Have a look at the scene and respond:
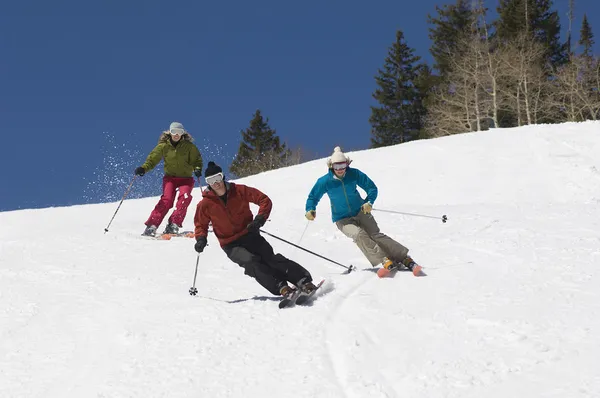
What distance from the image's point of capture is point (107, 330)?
4477mm

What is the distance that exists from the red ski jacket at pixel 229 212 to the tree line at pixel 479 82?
30.5 m

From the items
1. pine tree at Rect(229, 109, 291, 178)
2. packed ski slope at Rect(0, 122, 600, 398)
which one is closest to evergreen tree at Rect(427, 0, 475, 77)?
pine tree at Rect(229, 109, 291, 178)

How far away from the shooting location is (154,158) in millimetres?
9852

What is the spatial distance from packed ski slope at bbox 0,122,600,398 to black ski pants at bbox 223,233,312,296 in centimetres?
20

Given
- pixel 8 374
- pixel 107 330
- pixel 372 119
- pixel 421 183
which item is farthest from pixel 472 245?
pixel 372 119

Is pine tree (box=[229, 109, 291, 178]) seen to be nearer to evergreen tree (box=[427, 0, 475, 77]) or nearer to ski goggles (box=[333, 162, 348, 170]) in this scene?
evergreen tree (box=[427, 0, 475, 77])

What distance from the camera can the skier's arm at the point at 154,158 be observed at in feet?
31.9

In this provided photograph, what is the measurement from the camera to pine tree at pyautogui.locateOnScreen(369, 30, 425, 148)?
43812 millimetres

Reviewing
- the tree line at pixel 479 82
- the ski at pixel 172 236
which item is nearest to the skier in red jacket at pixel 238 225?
the ski at pixel 172 236

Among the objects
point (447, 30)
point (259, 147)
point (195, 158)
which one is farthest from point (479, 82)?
point (195, 158)

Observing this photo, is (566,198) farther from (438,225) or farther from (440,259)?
(440,259)

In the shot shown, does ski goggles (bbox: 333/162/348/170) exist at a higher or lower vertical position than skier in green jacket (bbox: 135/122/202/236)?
lower

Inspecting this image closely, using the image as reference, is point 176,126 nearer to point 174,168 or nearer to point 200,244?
point 174,168

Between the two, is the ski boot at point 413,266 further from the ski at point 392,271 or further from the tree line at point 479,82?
the tree line at point 479,82
